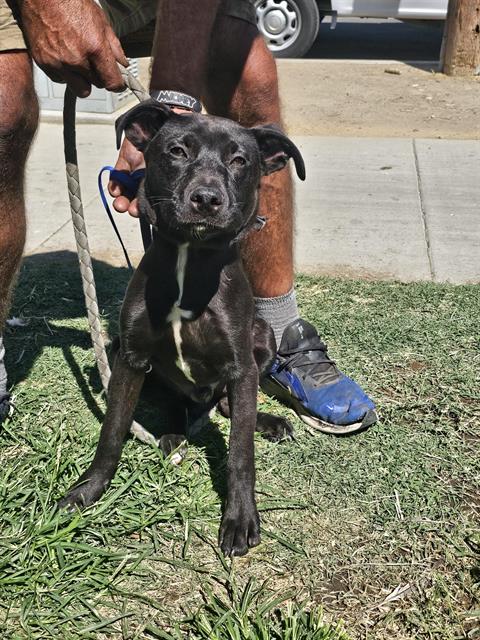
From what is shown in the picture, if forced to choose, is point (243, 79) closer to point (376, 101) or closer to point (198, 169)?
point (198, 169)

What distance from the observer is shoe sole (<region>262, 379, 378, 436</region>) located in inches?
120

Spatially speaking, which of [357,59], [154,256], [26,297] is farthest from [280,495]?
[357,59]

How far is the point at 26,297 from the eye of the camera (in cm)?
430

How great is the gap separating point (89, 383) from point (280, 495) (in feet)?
3.61

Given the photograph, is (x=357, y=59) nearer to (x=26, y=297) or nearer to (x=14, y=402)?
(x=26, y=297)

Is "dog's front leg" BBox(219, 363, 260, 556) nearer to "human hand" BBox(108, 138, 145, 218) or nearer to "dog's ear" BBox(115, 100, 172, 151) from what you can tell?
"human hand" BBox(108, 138, 145, 218)

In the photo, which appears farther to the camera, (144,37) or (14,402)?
(144,37)

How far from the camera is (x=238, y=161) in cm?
253

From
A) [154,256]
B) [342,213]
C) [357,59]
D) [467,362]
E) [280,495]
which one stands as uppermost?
[154,256]

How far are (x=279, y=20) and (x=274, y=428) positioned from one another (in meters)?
8.59

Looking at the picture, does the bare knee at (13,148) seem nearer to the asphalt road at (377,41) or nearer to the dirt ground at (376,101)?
the dirt ground at (376,101)

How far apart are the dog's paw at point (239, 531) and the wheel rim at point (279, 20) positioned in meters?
8.98

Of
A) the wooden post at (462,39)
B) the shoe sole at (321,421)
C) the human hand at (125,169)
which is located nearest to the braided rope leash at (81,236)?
the human hand at (125,169)

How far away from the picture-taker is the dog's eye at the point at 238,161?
252cm
